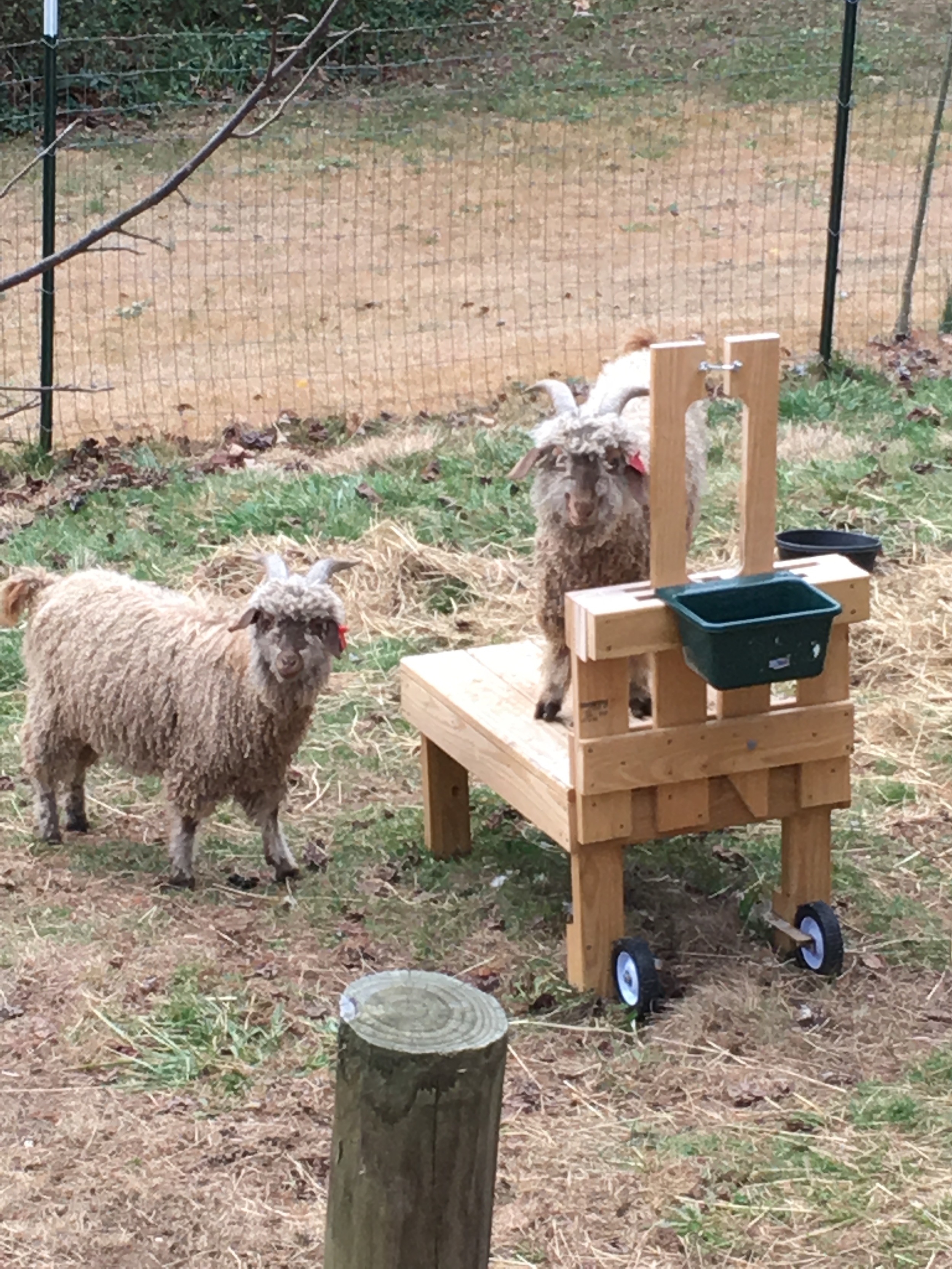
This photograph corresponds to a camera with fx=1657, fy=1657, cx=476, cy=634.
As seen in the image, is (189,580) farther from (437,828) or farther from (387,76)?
(387,76)

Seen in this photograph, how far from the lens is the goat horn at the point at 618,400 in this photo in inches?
214

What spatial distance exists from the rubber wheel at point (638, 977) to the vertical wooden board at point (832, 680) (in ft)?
2.83

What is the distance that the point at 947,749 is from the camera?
6434mm

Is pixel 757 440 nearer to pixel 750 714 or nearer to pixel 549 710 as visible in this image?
pixel 750 714

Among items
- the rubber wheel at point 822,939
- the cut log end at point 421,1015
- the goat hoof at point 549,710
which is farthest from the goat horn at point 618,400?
the cut log end at point 421,1015

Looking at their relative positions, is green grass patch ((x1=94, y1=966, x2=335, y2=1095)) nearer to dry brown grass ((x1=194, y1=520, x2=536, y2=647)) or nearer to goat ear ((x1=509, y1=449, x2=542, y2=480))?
goat ear ((x1=509, y1=449, x2=542, y2=480))

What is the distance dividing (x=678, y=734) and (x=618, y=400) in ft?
4.25

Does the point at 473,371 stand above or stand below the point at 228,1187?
above

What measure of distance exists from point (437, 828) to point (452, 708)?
20.7 inches

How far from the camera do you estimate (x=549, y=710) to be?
5.46 m

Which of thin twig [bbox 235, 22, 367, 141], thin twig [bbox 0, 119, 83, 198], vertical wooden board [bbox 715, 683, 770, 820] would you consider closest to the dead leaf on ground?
vertical wooden board [bbox 715, 683, 770, 820]

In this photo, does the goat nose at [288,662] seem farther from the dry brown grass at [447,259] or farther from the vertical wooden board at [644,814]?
the dry brown grass at [447,259]

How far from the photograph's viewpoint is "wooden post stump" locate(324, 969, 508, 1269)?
8.02 feet

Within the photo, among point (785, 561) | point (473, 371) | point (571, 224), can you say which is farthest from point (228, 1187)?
point (571, 224)
